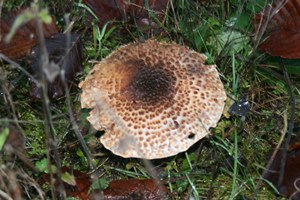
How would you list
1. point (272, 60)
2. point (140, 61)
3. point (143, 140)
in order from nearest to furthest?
1. point (143, 140)
2. point (140, 61)
3. point (272, 60)

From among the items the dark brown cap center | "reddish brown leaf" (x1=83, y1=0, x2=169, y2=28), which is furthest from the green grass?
the dark brown cap center

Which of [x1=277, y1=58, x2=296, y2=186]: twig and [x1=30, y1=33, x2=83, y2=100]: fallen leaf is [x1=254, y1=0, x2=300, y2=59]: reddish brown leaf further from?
[x1=30, y1=33, x2=83, y2=100]: fallen leaf

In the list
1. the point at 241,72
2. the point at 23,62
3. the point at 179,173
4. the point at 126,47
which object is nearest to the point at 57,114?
the point at 23,62

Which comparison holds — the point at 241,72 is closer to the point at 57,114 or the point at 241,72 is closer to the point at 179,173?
the point at 179,173

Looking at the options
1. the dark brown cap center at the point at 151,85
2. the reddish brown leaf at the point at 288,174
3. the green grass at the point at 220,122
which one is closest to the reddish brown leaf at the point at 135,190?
the green grass at the point at 220,122

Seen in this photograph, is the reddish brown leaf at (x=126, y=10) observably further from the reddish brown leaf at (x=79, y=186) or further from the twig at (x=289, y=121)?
the reddish brown leaf at (x=79, y=186)

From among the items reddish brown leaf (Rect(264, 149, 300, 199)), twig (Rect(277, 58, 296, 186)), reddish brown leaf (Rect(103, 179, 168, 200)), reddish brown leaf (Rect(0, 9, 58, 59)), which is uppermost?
reddish brown leaf (Rect(0, 9, 58, 59))
